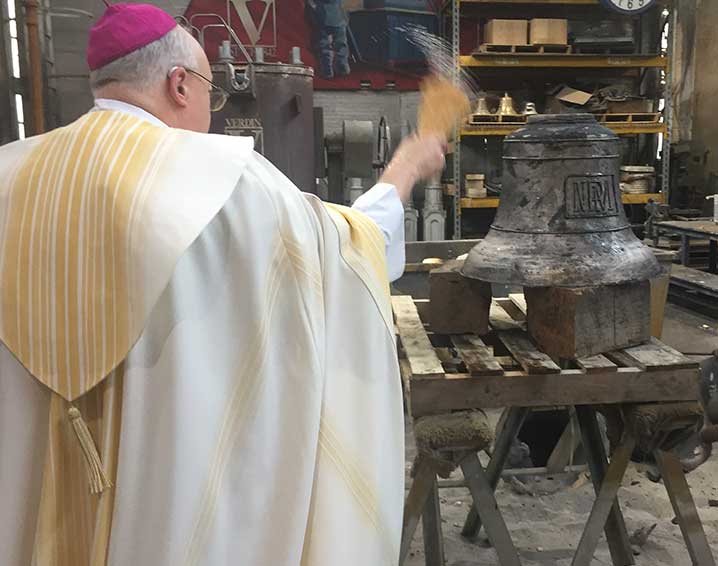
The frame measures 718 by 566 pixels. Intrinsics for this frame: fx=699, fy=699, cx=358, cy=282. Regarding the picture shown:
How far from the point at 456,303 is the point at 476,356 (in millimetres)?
256

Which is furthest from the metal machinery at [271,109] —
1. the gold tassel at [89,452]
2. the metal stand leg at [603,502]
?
the gold tassel at [89,452]

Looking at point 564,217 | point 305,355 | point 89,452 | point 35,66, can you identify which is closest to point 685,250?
point 564,217

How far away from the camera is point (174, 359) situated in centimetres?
112

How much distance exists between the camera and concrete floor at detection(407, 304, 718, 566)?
2.49 meters

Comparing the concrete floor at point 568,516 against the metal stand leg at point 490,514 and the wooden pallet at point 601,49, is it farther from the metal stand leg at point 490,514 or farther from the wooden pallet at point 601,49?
the wooden pallet at point 601,49

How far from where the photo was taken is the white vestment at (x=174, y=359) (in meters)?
1.12

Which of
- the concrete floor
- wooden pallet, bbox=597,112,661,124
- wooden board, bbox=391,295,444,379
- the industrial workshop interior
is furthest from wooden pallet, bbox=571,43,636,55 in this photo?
wooden board, bbox=391,295,444,379

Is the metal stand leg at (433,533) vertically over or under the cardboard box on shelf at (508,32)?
under

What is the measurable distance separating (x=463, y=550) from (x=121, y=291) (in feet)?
6.23

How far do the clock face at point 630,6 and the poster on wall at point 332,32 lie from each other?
4.78 feet

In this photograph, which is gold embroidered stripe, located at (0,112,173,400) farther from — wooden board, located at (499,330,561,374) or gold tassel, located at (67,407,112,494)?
wooden board, located at (499,330,561,374)

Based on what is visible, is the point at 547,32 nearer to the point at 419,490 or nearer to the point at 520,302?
the point at 520,302

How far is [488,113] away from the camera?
5344 millimetres

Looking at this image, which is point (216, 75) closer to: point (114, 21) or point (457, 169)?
point (457, 169)
